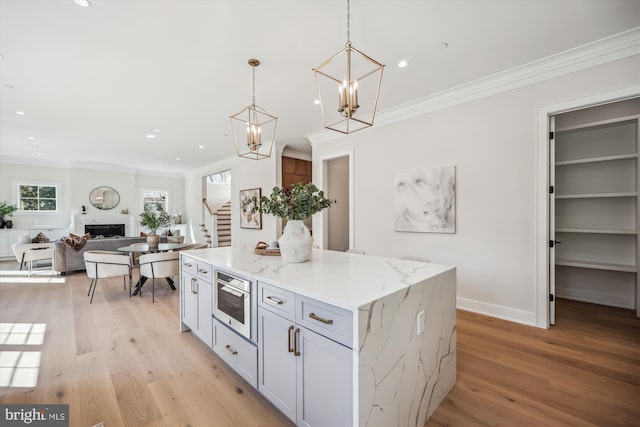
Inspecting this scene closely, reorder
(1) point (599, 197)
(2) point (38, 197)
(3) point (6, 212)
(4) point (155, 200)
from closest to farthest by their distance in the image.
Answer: (1) point (599, 197) < (3) point (6, 212) < (2) point (38, 197) < (4) point (155, 200)

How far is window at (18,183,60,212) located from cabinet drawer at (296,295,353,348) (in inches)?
412

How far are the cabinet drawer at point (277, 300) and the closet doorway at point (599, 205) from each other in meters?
3.33

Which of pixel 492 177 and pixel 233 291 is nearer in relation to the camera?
pixel 233 291

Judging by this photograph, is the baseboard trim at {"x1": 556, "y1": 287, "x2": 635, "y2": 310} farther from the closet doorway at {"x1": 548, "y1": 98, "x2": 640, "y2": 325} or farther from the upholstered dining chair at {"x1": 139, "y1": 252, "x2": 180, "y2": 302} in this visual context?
the upholstered dining chair at {"x1": 139, "y1": 252, "x2": 180, "y2": 302}

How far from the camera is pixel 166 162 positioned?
28.2ft

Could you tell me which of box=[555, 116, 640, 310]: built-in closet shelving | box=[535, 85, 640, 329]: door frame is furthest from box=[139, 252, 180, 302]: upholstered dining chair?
box=[555, 116, 640, 310]: built-in closet shelving

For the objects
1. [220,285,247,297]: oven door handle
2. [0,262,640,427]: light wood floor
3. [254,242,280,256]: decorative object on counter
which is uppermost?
[254,242,280,256]: decorative object on counter

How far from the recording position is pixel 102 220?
891 centimetres

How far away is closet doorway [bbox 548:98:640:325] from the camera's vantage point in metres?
3.42

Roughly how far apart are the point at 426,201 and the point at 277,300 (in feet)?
9.40

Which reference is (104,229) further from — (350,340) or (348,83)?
(350,340)

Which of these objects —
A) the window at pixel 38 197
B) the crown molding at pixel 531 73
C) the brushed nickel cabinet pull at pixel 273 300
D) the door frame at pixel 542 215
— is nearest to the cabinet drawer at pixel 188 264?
the brushed nickel cabinet pull at pixel 273 300

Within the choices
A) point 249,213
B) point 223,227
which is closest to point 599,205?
point 249,213

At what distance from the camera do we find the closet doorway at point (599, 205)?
3422mm
